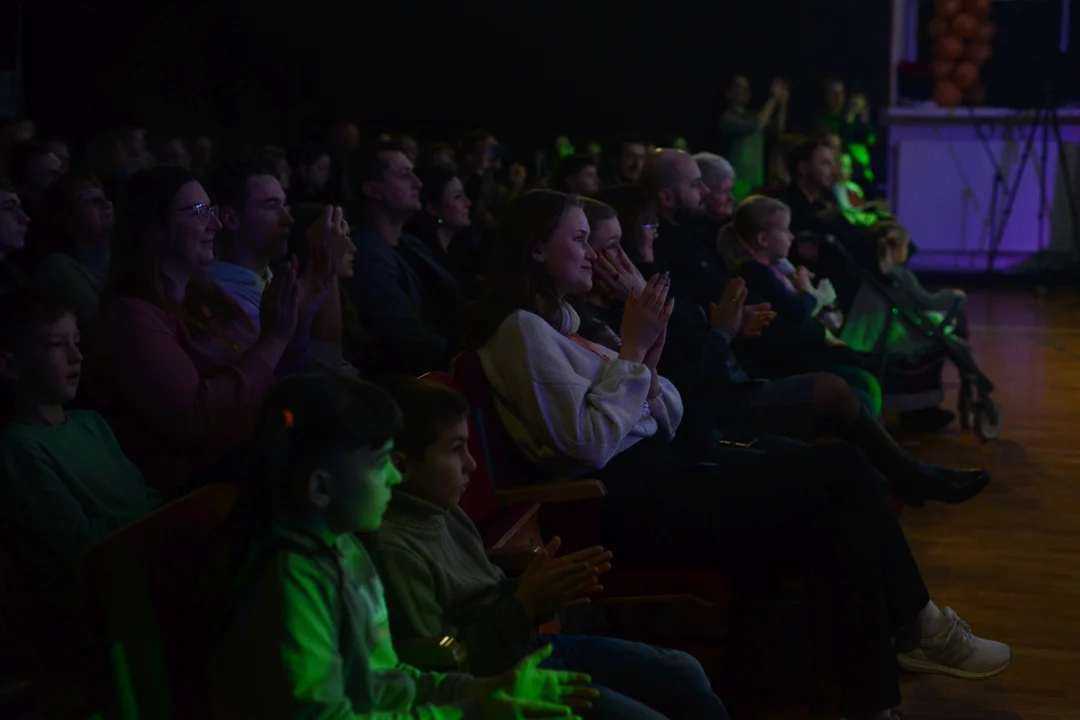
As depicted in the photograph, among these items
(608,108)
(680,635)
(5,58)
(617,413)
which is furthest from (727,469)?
(608,108)

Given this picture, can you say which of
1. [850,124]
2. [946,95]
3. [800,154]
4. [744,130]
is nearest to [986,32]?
[946,95]

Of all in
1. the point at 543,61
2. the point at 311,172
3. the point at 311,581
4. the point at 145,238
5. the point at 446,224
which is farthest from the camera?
the point at 543,61

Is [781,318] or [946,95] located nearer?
[781,318]

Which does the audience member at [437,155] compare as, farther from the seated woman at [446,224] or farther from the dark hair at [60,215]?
the dark hair at [60,215]

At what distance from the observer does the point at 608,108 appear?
1098cm

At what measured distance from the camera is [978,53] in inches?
405

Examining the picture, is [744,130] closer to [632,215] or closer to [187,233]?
[632,215]

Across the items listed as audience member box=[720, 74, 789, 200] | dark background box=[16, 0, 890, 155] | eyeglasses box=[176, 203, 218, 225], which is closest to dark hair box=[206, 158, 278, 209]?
eyeglasses box=[176, 203, 218, 225]

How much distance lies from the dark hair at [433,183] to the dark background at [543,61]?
6091mm

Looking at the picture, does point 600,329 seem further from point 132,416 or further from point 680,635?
point 132,416

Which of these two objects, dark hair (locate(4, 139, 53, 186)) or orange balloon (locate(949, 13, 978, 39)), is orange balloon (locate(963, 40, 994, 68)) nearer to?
orange balloon (locate(949, 13, 978, 39))

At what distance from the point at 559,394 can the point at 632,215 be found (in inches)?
46.6

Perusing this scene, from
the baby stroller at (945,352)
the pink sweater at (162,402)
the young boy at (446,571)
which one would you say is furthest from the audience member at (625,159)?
the young boy at (446,571)

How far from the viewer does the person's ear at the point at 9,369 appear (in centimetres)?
204
